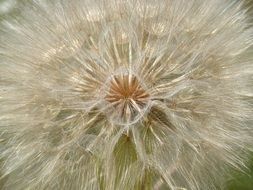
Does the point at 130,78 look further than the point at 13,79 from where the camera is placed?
No

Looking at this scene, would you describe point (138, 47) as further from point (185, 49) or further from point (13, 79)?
point (13, 79)

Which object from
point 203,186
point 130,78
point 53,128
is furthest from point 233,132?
point 53,128

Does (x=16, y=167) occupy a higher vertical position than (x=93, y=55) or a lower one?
lower

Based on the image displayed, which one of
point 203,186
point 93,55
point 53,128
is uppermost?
point 93,55

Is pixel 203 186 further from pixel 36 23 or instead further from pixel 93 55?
pixel 36 23

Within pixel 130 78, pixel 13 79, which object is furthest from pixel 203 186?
pixel 13 79

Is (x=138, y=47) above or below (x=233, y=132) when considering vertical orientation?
above
